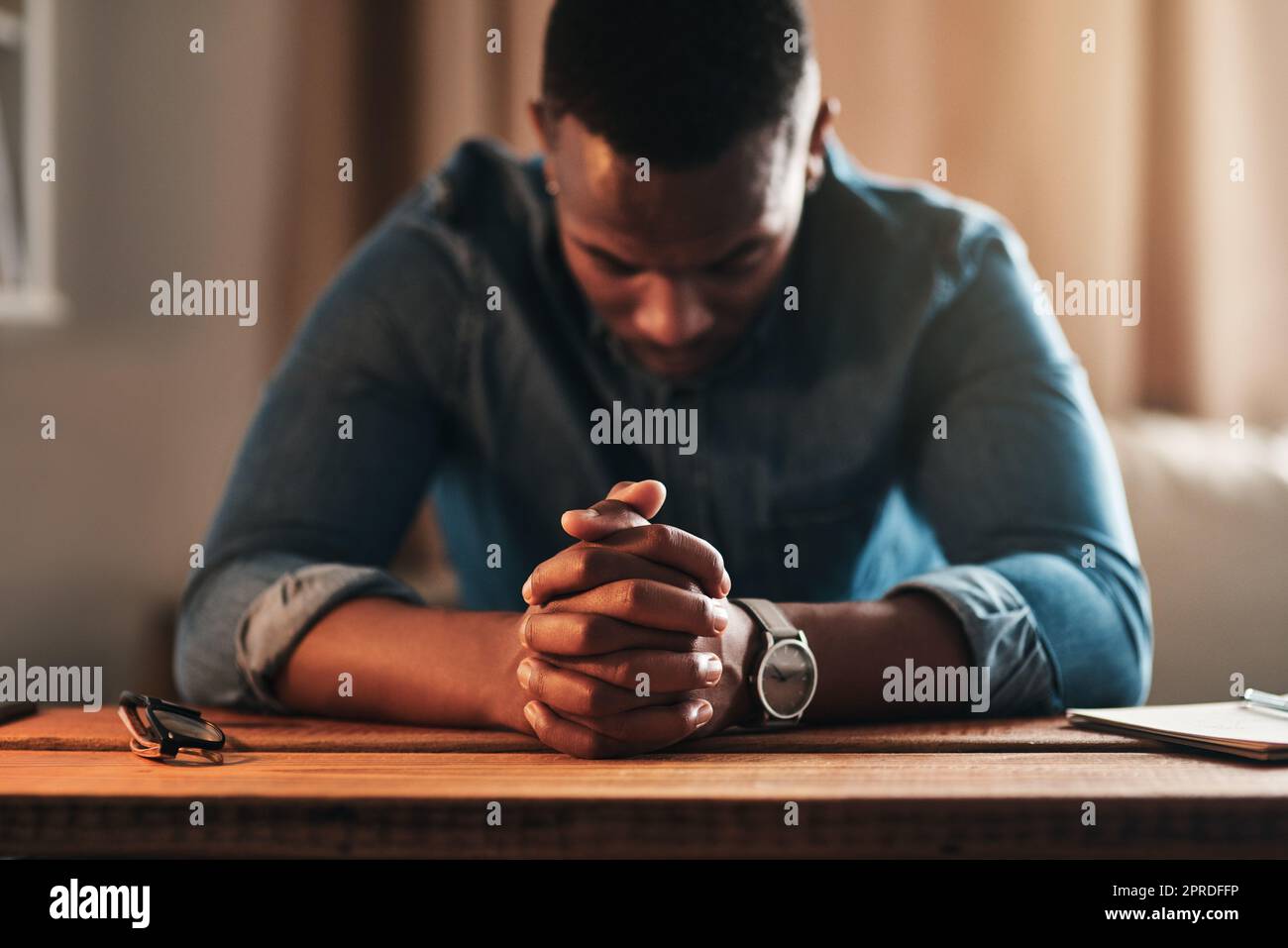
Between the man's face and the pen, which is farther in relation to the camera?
the man's face

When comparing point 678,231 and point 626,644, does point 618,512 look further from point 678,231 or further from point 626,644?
point 678,231

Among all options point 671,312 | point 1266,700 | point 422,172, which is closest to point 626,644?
point 671,312

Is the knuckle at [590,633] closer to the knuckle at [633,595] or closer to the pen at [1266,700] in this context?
the knuckle at [633,595]

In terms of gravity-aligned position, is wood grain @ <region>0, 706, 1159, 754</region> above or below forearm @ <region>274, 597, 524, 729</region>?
below

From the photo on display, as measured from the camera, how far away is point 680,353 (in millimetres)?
1211

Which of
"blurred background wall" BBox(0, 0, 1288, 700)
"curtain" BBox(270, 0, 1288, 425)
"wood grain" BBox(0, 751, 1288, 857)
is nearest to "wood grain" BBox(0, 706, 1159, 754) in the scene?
"wood grain" BBox(0, 751, 1288, 857)

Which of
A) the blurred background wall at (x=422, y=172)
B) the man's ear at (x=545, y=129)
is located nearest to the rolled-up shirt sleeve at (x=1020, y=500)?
the man's ear at (x=545, y=129)

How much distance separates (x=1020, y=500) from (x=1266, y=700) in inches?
11.7

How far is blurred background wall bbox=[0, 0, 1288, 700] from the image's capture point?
246cm

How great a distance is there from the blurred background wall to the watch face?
157 centimetres

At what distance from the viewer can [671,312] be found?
3.74 feet

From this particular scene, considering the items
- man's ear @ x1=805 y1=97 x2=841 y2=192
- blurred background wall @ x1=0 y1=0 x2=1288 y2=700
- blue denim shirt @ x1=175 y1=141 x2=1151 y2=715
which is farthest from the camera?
blurred background wall @ x1=0 y1=0 x2=1288 y2=700

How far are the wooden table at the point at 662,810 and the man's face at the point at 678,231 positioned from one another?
1.70 ft

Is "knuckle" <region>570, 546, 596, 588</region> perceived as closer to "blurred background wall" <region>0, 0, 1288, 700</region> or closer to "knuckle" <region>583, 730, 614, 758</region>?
"knuckle" <region>583, 730, 614, 758</region>
